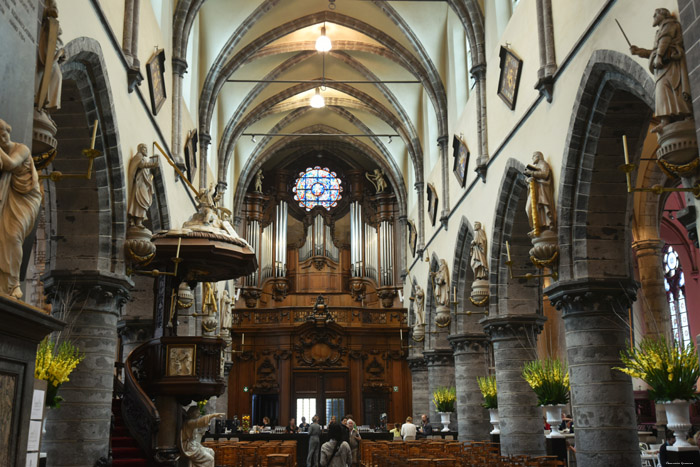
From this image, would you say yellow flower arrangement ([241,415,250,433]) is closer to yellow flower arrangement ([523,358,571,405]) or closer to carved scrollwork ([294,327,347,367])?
carved scrollwork ([294,327,347,367])

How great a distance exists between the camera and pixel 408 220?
30297 millimetres

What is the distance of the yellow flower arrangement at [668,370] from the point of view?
32.1ft

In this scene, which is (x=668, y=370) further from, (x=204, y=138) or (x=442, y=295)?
(x=204, y=138)

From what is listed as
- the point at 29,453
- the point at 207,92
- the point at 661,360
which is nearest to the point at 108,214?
the point at 29,453

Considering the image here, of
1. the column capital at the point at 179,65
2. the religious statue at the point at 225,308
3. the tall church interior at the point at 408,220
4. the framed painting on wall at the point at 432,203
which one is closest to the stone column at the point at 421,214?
the tall church interior at the point at 408,220

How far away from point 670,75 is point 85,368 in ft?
28.9

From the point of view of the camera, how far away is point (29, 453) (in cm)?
661

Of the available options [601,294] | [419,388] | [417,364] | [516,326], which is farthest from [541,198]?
[419,388]

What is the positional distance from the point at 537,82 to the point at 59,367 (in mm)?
8730

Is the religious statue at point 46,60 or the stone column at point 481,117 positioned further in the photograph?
the stone column at point 481,117

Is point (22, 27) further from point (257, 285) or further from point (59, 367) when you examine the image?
point (257, 285)

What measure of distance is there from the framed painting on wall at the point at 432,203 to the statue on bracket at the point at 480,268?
6.75 m

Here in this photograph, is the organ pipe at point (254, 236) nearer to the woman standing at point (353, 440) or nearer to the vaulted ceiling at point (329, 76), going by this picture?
the vaulted ceiling at point (329, 76)

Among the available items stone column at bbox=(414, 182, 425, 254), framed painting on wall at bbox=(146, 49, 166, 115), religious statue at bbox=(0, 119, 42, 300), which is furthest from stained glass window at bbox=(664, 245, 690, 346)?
religious statue at bbox=(0, 119, 42, 300)
